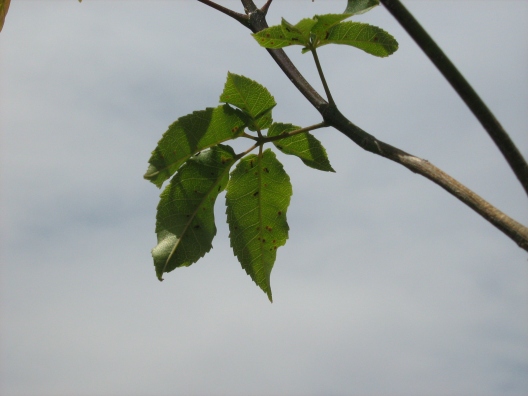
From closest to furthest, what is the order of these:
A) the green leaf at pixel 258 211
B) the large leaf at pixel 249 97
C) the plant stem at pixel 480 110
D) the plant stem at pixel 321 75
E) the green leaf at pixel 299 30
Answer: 1. the plant stem at pixel 480 110
2. the plant stem at pixel 321 75
3. the green leaf at pixel 299 30
4. the large leaf at pixel 249 97
5. the green leaf at pixel 258 211

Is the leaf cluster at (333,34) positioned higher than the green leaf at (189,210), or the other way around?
the leaf cluster at (333,34)

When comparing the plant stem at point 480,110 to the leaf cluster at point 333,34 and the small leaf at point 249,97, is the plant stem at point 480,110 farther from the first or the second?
the small leaf at point 249,97

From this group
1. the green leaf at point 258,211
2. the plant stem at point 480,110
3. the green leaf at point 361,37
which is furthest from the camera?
the green leaf at point 258,211

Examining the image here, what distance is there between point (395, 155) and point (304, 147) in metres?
0.77

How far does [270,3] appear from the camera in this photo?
6.34 ft

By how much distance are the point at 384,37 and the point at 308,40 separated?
0.26 meters

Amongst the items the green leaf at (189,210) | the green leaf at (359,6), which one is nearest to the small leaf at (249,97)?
the green leaf at (189,210)

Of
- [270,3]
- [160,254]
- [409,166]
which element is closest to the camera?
[409,166]

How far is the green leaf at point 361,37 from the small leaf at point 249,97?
0.31 m

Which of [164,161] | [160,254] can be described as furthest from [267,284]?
[164,161]

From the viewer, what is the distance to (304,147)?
2123 mm

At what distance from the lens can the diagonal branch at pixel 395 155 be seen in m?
1.18

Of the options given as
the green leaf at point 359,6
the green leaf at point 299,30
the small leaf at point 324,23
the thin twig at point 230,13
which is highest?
the thin twig at point 230,13

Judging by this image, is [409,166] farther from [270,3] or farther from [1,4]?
[1,4]
